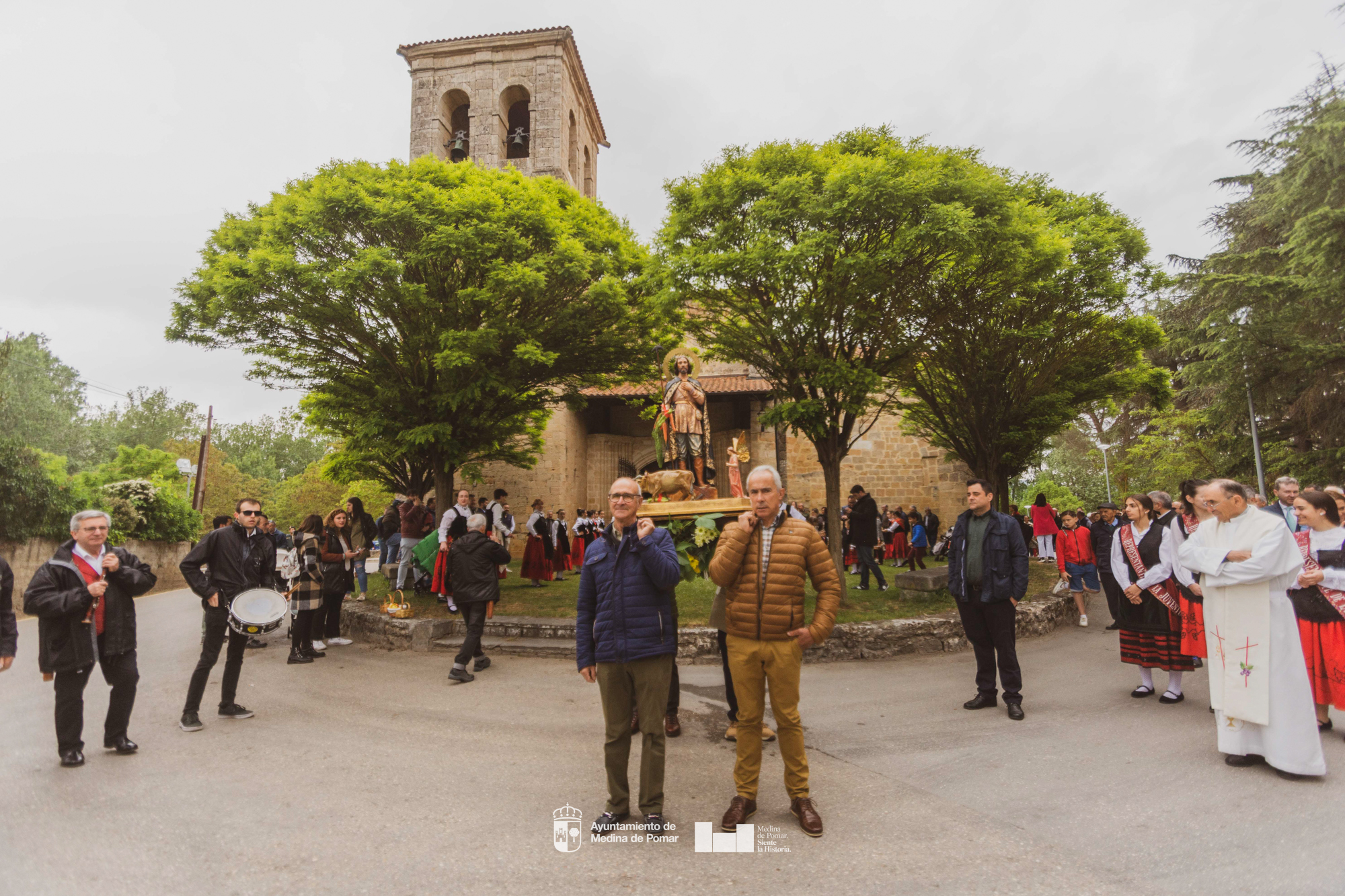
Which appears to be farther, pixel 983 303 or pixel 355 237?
pixel 983 303

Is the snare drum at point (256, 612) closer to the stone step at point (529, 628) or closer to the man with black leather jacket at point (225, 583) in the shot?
the man with black leather jacket at point (225, 583)

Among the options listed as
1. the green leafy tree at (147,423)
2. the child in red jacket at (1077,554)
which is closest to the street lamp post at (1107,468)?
the child in red jacket at (1077,554)

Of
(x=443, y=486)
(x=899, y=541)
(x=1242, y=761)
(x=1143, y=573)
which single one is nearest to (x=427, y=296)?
(x=443, y=486)

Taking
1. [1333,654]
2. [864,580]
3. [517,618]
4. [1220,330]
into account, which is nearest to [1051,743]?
[1333,654]

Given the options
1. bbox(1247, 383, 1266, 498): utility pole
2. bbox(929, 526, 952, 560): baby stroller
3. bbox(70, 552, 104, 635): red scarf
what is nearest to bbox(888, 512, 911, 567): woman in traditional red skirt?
bbox(929, 526, 952, 560): baby stroller

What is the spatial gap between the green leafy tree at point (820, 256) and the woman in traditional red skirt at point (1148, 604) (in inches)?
165

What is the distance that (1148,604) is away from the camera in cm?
579

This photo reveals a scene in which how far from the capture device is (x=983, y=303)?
483 inches

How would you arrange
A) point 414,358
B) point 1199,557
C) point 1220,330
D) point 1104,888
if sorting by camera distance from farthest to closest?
point 1220,330 → point 414,358 → point 1199,557 → point 1104,888

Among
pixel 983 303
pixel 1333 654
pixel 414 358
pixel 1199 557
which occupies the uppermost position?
pixel 983 303

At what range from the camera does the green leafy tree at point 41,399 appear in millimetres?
21875

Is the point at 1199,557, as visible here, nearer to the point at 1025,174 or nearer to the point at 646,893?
the point at 646,893

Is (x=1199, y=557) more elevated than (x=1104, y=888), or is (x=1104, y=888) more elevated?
(x=1199, y=557)

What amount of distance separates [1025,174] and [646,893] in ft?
47.1
